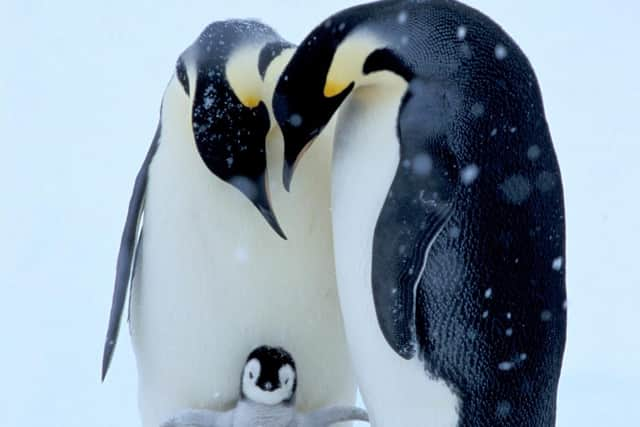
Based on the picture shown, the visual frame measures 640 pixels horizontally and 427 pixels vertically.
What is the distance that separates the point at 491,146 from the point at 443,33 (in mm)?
159

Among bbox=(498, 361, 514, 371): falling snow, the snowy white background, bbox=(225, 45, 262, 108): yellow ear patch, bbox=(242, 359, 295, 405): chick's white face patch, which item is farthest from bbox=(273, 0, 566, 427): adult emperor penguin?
the snowy white background

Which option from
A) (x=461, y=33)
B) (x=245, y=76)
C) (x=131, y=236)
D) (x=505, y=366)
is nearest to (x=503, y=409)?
(x=505, y=366)

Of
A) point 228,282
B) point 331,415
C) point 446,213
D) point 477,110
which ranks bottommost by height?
point 331,415

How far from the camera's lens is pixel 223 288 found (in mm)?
1543

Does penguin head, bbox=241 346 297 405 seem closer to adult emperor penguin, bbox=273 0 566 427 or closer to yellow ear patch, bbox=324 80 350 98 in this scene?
adult emperor penguin, bbox=273 0 566 427

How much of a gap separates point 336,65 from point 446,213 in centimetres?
25

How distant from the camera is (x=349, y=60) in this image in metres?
1.31

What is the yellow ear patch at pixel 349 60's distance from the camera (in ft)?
4.25

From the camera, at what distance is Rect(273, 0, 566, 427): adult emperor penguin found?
123 cm

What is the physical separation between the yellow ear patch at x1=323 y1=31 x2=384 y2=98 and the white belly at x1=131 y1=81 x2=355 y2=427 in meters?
0.21

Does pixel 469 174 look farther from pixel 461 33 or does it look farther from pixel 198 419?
pixel 198 419

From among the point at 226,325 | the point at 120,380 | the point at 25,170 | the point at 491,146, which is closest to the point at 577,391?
the point at 120,380

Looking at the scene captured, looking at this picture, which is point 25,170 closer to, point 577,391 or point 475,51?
point 577,391

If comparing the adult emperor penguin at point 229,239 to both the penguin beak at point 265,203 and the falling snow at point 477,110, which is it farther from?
the falling snow at point 477,110
